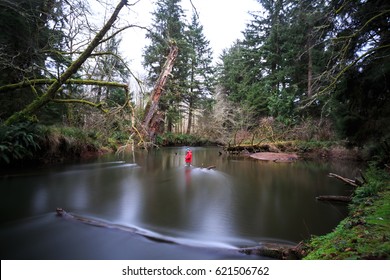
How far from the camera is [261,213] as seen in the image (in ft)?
17.8

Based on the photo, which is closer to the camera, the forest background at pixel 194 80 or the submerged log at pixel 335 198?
the submerged log at pixel 335 198

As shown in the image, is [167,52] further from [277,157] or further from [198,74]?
[277,157]

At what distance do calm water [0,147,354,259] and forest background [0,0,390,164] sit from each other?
6.80 ft

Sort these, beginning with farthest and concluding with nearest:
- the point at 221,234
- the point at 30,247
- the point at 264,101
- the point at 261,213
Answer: the point at 264,101 → the point at 261,213 → the point at 221,234 → the point at 30,247

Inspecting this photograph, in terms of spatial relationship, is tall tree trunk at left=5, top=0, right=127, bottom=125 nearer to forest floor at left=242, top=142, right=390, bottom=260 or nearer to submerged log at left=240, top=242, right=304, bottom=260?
submerged log at left=240, top=242, right=304, bottom=260

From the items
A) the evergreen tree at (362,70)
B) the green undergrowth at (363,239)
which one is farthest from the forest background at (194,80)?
the green undergrowth at (363,239)

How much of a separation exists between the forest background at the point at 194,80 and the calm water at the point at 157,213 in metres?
2.07

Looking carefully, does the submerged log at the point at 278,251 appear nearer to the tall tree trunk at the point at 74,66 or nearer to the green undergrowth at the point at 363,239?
the green undergrowth at the point at 363,239

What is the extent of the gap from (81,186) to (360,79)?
930 cm

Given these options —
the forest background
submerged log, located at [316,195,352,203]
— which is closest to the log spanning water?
submerged log, located at [316,195,352,203]

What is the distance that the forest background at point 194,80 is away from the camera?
674 cm

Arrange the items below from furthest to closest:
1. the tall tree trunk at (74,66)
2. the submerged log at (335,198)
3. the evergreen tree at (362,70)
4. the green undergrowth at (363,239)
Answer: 1. the tall tree trunk at (74,66)
2. the evergreen tree at (362,70)
3. the submerged log at (335,198)
4. the green undergrowth at (363,239)
